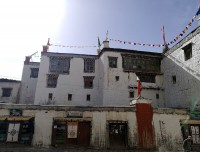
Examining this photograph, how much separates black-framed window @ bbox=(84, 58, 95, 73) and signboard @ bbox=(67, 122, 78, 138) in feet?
43.0

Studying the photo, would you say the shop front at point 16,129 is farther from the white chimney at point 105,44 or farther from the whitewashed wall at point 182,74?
the whitewashed wall at point 182,74

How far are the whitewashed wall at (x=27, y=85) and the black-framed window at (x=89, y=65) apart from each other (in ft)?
30.9

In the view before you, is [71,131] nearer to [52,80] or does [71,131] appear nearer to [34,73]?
[52,80]

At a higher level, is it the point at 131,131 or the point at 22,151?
the point at 131,131

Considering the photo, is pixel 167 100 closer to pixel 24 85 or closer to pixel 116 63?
pixel 116 63

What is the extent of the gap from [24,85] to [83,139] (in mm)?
18834

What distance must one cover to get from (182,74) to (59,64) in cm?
1852

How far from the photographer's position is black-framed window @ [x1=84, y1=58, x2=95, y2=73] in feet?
103

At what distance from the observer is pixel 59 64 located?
31.0 meters

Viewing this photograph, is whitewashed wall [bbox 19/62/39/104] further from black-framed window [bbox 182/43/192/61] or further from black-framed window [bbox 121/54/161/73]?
black-framed window [bbox 182/43/192/61]

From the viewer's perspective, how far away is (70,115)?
64.4ft

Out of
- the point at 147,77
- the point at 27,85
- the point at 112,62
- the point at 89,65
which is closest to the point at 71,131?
the point at 112,62

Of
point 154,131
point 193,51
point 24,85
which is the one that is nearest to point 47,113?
point 154,131

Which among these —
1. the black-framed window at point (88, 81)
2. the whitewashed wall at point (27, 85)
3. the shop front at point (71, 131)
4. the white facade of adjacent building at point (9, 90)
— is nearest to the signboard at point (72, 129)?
the shop front at point (71, 131)
